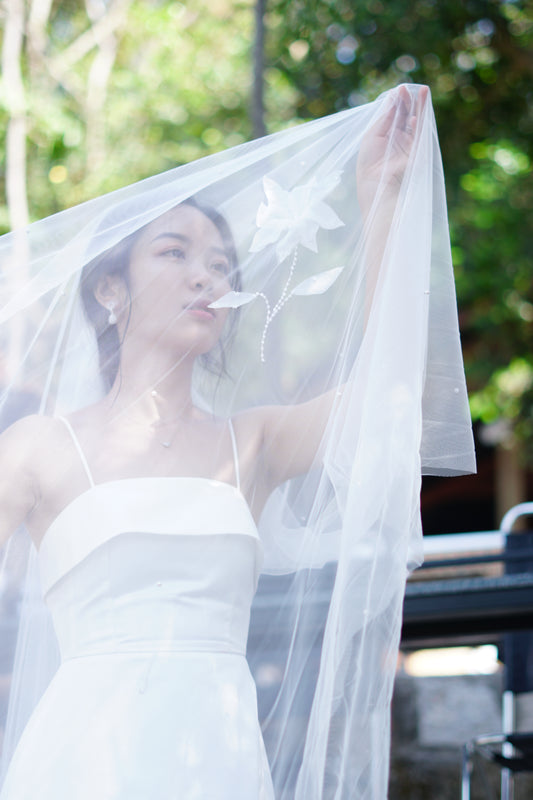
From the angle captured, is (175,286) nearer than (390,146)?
Yes

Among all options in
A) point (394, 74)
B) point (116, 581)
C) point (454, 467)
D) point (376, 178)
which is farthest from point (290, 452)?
point (394, 74)

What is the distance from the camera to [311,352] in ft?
5.69

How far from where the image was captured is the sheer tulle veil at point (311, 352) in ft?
4.92

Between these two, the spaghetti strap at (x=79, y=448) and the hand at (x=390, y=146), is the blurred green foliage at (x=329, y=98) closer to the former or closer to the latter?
the hand at (x=390, y=146)

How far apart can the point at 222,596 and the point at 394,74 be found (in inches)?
188

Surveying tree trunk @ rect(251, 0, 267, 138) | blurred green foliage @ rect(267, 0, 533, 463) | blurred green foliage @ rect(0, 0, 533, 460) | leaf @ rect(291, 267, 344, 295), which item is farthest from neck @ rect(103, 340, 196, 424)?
blurred green foliage @ rect(267, 0, 533, 463)

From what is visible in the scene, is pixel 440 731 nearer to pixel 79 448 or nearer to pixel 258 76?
pixel 79 448

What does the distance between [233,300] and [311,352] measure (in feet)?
0.67

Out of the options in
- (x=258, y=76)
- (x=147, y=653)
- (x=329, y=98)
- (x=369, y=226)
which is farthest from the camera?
(x=329, y=98)

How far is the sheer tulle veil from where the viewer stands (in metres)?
1.50

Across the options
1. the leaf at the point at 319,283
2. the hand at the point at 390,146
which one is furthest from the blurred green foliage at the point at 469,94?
the leaf at the point at 319,283

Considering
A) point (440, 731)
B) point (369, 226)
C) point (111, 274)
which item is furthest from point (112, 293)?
point (440, 731)

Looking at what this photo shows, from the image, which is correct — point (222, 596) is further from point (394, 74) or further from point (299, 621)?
point (394, 74)

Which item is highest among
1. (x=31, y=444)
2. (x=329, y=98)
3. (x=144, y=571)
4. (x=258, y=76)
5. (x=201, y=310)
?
(x=329, y=98)
